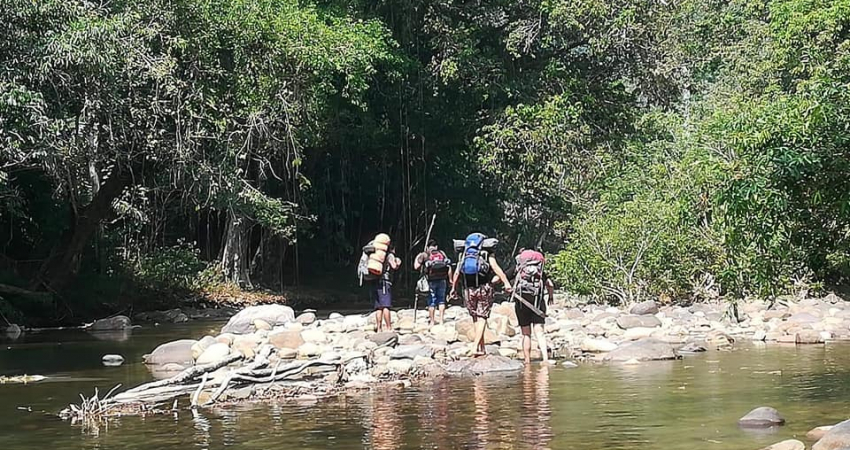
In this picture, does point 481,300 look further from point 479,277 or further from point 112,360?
point 112,360

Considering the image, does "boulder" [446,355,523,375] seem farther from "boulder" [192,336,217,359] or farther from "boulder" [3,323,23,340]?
"boulder" [3,323,23,340]

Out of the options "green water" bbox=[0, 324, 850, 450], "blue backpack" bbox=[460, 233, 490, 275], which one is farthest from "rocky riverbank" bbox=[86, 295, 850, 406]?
"blue backpack" bbox=[460, 233, 490, 275]

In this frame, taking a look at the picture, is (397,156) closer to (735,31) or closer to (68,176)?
(735,31)

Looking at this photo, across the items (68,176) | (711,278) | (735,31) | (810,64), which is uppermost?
(735,31)

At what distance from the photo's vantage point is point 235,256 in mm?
27109

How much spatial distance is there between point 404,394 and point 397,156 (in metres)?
21.6

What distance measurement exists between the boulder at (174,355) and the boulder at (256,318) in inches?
124

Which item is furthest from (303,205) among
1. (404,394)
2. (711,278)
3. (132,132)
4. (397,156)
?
(404,394)

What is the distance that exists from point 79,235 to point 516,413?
14581mm

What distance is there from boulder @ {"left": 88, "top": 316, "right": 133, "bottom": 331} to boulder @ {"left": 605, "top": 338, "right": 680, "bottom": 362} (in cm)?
1098

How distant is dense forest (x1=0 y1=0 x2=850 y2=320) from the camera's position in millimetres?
11477

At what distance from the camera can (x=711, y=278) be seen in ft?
64.6

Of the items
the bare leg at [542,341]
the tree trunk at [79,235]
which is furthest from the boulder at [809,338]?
the tree trunk at [79,235]

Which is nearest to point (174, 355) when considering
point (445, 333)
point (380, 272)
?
point (380, 272)
